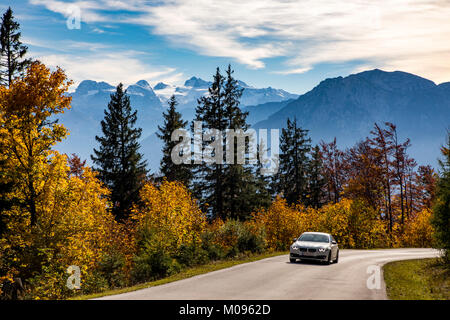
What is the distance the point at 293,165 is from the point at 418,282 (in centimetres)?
4560

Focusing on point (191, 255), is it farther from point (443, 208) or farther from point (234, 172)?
point (234, 172)

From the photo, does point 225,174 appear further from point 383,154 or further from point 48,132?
point 48,132

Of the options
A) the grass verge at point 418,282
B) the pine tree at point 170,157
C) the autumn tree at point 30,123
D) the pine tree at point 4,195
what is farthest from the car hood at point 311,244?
the pine tree at point 170,157

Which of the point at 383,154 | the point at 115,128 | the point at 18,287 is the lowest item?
the point at 18,287

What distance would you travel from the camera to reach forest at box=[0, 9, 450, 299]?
728 inches

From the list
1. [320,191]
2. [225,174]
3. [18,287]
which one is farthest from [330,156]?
[18,287]

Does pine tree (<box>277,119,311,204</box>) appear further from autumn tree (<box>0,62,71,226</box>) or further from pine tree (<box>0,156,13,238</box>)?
pine tree (<box>0,156,13,238</box>)

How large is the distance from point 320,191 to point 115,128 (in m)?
31.8

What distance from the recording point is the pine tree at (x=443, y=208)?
62.7ft

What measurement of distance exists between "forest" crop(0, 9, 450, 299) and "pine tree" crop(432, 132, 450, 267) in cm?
6

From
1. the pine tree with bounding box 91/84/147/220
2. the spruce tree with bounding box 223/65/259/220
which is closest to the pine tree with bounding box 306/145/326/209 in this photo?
the spruce tree with bounding box 223/65/259/220

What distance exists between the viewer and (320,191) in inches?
2393

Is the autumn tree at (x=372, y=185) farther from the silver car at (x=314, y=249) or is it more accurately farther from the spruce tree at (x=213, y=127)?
the silver car at (x=314, y=249)
